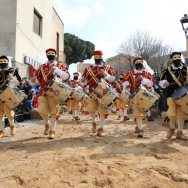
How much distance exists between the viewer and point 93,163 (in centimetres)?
479

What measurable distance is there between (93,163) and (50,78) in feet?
9.81

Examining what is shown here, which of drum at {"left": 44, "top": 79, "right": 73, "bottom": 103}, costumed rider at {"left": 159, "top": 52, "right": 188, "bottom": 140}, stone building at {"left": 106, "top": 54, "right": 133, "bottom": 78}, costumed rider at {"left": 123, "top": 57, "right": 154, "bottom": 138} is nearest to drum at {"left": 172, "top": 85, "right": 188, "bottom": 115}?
costumed rider at {"left": 159, "top": 52, "right": 188, "bottom": 140}

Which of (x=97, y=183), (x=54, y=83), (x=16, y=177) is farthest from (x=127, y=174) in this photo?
(x=54, y=83)

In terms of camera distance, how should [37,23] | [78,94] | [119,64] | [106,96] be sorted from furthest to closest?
[119,64] → [37,23] → [78,94] → [106,96]

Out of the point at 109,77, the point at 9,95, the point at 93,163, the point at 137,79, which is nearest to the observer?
the point at 93,163

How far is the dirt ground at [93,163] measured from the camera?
4.08 metres

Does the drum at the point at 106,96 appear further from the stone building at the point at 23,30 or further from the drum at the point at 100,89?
the stone building at the point at 23,30

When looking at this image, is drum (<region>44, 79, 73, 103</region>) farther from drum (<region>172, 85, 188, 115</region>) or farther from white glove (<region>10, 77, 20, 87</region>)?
drum (<region>172, 85, 188, 115</region>)

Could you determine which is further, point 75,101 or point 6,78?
point 75,101

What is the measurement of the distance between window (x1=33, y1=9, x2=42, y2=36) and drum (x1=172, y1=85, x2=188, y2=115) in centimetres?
1436

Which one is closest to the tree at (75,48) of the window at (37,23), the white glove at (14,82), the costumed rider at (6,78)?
the window at (37,23)

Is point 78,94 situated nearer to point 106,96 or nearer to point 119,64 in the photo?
point 106,96

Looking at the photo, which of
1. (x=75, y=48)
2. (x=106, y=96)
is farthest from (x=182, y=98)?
(x=75, y=48)

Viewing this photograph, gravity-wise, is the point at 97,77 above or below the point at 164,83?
above
